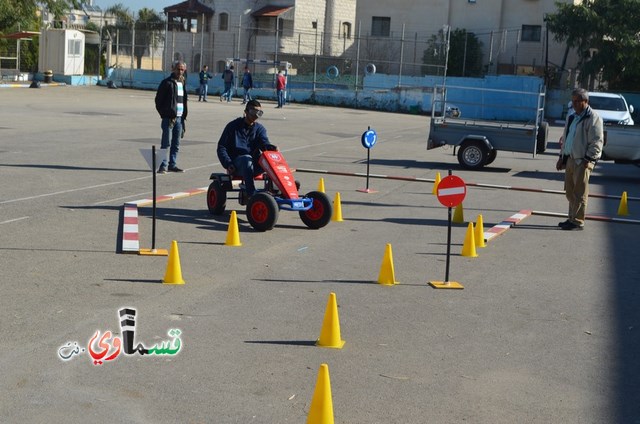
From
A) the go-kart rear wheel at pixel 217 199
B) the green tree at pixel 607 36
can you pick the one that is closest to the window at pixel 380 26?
the green tree at pixel 607 36

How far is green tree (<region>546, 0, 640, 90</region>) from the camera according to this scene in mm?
50344

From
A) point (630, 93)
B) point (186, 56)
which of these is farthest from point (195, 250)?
point (186, 56)

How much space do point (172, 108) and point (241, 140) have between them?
4.90m

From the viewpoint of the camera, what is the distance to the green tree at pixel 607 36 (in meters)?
50.3

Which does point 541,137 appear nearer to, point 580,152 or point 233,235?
point 580,152

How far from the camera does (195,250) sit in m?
10.8

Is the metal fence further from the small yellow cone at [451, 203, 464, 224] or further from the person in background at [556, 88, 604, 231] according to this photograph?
the person in background at [556, 88, 604, 231]

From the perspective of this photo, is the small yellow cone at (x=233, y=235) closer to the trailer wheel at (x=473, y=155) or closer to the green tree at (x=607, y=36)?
the trailer wheel at (x=473, y=155)

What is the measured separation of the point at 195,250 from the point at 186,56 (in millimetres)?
63489

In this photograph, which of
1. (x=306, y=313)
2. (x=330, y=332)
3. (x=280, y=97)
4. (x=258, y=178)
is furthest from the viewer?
(x=280, y=97)

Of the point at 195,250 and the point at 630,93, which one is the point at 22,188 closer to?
the point at 195,250

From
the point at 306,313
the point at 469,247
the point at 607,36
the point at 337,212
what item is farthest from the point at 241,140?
the point at 607,36

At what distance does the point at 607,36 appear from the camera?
52.4 metres

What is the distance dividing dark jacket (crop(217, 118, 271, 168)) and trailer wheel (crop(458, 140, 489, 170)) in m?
9.66
